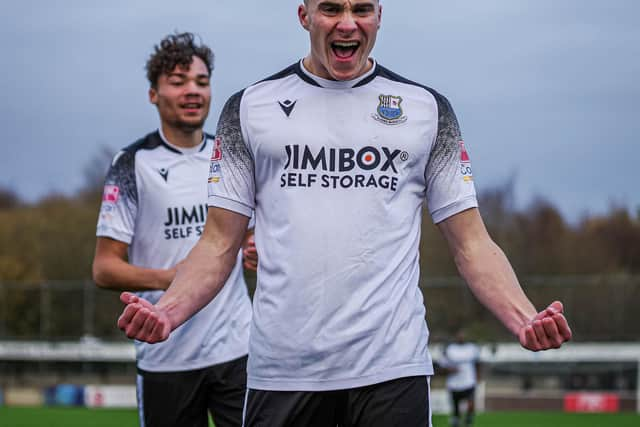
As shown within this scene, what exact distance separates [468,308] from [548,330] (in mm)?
35333

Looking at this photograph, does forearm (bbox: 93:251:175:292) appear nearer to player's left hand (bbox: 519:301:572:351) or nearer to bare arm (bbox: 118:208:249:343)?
bare arm (bbox: 118:208:249:343)

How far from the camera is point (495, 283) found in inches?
154

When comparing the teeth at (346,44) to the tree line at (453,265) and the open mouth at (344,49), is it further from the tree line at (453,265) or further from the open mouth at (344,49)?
the tree line at (453,265)

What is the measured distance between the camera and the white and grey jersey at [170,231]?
6.14 metres

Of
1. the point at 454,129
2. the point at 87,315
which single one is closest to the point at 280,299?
the point at 454,129

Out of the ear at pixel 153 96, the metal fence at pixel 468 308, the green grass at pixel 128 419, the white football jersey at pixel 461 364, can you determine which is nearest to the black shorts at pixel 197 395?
the ear at pixel 153 96

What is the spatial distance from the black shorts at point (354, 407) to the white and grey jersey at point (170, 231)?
7.48 feet

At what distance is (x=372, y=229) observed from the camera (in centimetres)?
387

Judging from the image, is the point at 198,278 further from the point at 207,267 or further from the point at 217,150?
the point at 217,150

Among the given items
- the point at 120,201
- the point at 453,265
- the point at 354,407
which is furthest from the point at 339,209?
the point at 453,265

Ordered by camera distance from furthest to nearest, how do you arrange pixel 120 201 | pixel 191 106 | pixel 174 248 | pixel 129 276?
pixel 191 106 → pixel 120 201 → pixel 174 248 → pixel 129 276

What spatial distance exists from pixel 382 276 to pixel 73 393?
35229 mm

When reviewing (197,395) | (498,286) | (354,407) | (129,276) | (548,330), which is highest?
(498,286)

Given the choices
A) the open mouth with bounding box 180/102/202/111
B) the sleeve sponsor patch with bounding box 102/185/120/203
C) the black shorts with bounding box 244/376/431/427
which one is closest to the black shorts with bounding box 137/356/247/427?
the sleeve sponsor patch with bounding box 102/185/120/203
